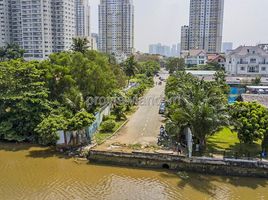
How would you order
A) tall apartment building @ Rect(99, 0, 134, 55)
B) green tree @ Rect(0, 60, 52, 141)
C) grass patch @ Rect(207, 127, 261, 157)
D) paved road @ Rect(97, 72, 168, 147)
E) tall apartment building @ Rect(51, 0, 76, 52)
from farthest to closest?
tall apartment building @ Rect(99, 0, 134, 55) → tall apartment building @ Rect(51, 0, 76, 52) → green tree @ Rect(0, 60, 52, 141) → paved road @ Rect(97, 72, 168, 147) → grass patch @ Rect(207, 127, 261, 157)

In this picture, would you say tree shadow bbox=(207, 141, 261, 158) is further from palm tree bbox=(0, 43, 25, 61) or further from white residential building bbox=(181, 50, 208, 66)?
white residential building bbox=(181, 50, 208, 66)

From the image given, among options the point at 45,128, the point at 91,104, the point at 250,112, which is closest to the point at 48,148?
the point at 45,128

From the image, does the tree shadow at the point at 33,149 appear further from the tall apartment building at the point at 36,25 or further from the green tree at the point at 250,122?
the tall apartment building at the point at 36,25

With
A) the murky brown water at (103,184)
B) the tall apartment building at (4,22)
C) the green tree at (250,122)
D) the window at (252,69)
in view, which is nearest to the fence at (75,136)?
the murky brown water at (103,184)

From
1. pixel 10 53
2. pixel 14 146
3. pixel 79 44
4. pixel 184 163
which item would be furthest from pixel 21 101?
pixel 10 53

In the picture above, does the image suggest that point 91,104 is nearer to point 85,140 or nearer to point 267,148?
point 85,140

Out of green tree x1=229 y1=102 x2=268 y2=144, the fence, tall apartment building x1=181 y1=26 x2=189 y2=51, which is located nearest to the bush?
the fence
